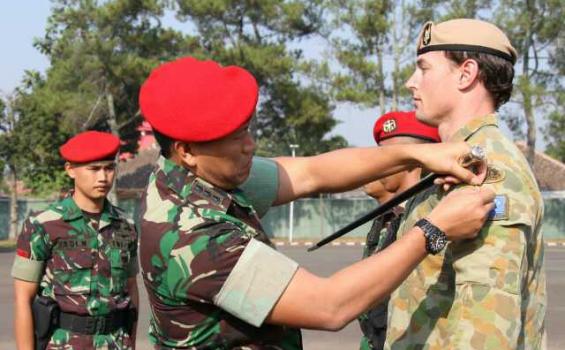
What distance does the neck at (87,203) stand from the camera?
490 cm

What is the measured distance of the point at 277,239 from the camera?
112 ft

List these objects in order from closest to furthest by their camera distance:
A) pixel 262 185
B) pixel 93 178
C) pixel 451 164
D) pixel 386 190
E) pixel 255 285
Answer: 1. pixel 255 285
2. pixel 451 164
3. pixel 262 185
4. pixel 386 190
5. pixel 93 178

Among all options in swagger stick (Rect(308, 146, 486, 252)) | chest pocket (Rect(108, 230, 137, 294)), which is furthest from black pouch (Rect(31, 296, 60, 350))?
swagger stick (Rect(308, 146, 486, 252))

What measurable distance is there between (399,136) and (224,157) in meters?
1.81

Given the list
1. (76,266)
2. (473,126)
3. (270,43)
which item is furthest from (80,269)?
(270,43)

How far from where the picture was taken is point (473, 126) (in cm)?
244

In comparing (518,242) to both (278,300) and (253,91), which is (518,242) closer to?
(278,300)

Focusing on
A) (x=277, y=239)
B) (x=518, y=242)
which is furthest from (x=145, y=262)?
(x=277, y=239)

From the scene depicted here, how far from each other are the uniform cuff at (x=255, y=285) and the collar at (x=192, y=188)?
21cm

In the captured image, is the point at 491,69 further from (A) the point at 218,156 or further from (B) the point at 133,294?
(B) the point at 133,294

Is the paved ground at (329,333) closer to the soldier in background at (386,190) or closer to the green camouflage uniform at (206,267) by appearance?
the soldier in background at (386,190)

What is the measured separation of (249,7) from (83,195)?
27.8 meters

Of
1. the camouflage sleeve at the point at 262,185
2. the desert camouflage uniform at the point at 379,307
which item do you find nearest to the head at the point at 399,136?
the desert camouflage uniform at the point at 379,307

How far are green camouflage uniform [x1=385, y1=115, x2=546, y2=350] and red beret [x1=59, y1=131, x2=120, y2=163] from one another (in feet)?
9.34
